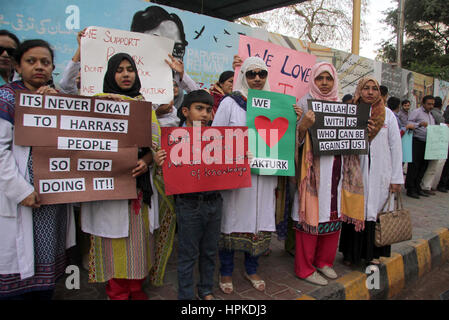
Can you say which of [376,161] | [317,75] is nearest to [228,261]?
[376,161]

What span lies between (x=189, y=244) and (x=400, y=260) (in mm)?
2535

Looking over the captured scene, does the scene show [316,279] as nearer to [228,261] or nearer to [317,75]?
[228,261]

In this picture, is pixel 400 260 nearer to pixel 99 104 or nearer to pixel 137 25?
pixel 99 104

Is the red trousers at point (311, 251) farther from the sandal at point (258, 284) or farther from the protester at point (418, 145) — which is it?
the protester at point (418, 145)

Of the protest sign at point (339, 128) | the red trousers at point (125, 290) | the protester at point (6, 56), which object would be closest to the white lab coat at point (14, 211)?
the red trousers at point (125, 290)

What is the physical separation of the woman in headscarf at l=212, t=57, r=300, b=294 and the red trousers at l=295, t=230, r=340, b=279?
412 mm

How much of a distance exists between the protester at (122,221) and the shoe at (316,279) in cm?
147

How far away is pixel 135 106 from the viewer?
2.10 metres

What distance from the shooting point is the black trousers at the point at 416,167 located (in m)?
6.47

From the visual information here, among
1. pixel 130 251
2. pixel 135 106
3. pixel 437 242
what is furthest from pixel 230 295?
pixel 437 242

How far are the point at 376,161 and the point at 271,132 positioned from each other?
46.0 inches

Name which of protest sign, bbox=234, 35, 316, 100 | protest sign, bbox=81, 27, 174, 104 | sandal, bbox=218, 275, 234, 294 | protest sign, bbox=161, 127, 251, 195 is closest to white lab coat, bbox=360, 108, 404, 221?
protest sign, bbox=234, 35, 316, 100

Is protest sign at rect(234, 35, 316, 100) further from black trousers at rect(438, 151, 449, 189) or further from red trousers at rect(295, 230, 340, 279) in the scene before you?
black trousers at rect(438, 151, 449, 189)

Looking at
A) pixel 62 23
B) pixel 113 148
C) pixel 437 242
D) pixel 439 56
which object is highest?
pixel 439 56
